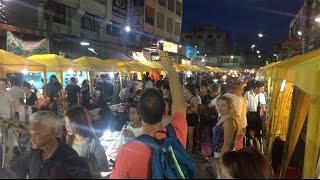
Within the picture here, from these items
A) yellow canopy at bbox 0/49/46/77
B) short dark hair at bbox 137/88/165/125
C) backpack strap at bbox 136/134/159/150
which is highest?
yellow canopy at bbox 0/49/46/77

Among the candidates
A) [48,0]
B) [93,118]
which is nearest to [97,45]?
[48,0]

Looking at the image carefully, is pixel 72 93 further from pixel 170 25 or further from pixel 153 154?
pixel 170 25

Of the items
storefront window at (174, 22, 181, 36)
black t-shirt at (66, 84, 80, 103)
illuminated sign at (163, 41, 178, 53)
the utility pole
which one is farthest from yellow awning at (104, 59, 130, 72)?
storefront window at (174, 22, 181, 36)

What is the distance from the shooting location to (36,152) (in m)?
3.13

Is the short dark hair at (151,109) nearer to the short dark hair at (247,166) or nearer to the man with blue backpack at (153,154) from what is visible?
the man with blue backpack at (153,154)

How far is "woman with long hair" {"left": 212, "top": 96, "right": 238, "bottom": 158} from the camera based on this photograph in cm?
590

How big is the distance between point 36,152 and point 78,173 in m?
0.76

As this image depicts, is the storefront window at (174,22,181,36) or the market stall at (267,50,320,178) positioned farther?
the storefront window at (174,22,181,36)

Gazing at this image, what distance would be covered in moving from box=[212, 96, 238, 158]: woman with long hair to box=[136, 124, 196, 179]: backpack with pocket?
9.98 ft

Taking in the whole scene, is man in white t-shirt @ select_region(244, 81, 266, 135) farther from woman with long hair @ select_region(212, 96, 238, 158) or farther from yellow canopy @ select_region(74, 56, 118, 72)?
yellow canopy @ select_region(74, 56, 118, 72)

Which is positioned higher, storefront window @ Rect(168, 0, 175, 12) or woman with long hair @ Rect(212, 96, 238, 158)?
storefront window @ Rect(168, 0, 175, 12)

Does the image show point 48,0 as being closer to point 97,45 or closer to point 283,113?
point 97,45

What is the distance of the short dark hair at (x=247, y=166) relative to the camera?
329 cm

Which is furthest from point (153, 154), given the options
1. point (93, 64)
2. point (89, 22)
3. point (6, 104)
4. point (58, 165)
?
point (89, 22)
